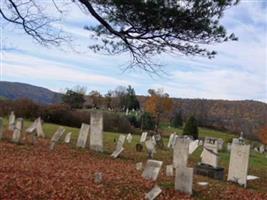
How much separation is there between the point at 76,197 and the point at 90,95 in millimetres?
78866

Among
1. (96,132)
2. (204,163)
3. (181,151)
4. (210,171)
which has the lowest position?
(210,171)

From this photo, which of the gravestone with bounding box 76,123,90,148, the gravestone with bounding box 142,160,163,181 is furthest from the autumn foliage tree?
the gravestone with bounding box 142,160,163,181

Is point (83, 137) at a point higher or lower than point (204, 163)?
higher

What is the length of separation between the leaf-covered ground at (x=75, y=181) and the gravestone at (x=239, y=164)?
2.92ft

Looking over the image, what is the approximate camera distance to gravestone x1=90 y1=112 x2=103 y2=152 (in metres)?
19.5

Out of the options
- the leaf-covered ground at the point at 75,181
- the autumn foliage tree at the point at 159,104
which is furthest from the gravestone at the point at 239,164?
the autumn foliage tree at the point at 159,104

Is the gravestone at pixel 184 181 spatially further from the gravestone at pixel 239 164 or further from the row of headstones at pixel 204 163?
the gravestone at pixel 239 164

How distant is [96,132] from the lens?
773 inches

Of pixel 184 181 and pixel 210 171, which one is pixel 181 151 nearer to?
pixel 210 171

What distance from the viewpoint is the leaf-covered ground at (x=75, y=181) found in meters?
9.64

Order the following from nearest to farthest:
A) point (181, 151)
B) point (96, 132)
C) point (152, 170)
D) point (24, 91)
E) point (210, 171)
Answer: point (152, 170)
point (210, 171)
point (181, 151)
point (96, 132)
point (24, 91)

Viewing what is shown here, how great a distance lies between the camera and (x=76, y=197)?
9.43 metres

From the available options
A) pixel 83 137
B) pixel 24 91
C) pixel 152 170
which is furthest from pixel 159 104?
pixel 152 170

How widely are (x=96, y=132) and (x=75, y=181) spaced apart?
8781mm
